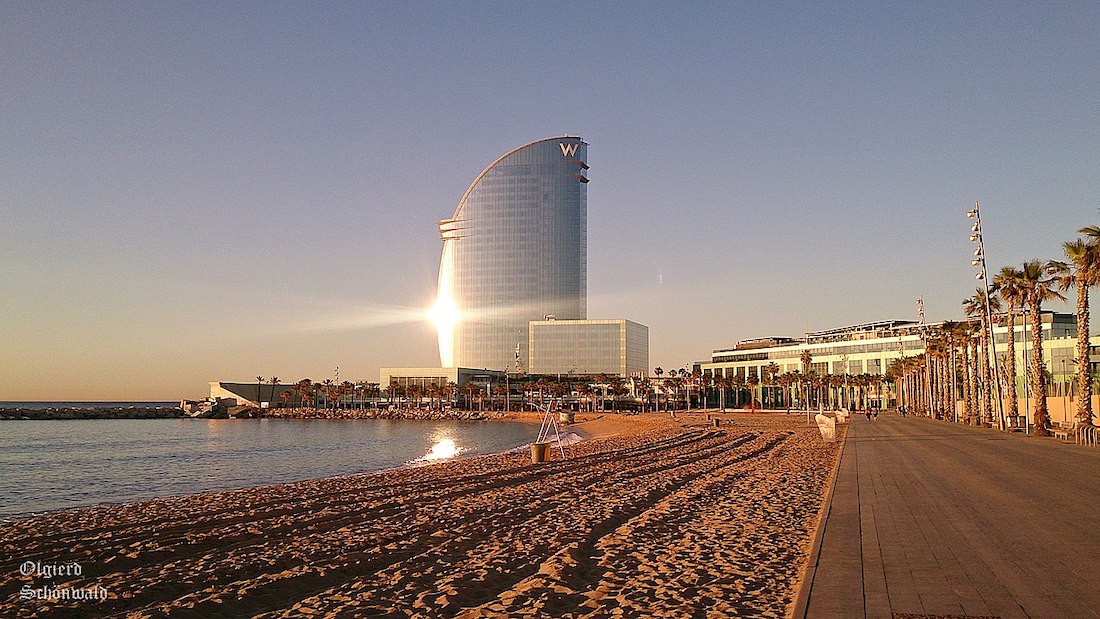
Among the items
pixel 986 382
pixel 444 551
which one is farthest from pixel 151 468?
pixel 986 382

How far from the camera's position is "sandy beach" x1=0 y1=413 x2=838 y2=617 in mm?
7945

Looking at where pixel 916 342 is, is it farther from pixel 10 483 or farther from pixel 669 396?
pixel 10 483

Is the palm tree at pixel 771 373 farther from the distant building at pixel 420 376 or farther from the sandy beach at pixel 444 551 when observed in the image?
the sandy beach at pixel 444 551

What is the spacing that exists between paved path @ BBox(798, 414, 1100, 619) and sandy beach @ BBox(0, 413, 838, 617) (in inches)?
29.9

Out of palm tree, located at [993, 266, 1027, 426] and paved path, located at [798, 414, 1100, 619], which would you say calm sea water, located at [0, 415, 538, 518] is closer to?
paved path, located at [798, 414, 1100, 619]

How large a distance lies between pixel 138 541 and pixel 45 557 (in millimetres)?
1281

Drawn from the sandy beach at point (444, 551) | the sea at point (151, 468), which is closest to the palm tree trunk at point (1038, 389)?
the sandy beach at point (444, 551)

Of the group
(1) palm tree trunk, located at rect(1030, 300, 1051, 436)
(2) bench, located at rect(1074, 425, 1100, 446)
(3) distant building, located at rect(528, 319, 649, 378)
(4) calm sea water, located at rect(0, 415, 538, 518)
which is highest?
(3) distant building, located at rect(528, 319, 649, 378)

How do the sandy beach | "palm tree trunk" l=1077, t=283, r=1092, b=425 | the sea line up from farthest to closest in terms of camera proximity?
"palm tree trunk" l=1077, t=283, r=1092, b=425, the sea, the sandy beach

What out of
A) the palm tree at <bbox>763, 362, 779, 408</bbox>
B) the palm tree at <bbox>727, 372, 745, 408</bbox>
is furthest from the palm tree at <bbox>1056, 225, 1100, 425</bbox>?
the palm tree at <bbox>727, 372, 745, 408</bbox>

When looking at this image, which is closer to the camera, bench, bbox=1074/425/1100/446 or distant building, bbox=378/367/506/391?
bench, bbox=1074/425/1100/446

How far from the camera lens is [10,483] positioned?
1158 inches

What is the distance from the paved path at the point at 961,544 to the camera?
620cm

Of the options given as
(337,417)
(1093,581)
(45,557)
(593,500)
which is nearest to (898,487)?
(593,500)
